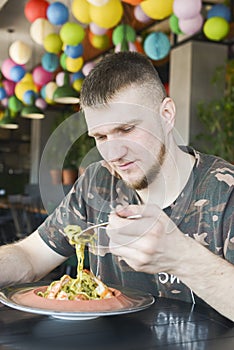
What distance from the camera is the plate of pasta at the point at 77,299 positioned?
1.14m

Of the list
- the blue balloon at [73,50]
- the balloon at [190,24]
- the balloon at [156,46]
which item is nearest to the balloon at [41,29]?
the blue balloon at [73,50]

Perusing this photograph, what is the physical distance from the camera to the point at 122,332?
113 cm

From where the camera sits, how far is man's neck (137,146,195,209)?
1.47 meters

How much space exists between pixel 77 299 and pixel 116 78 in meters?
0.60

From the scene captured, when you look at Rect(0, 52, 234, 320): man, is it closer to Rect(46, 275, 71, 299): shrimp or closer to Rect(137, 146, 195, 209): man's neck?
Rect(137, 146, 195, 209): man's neck

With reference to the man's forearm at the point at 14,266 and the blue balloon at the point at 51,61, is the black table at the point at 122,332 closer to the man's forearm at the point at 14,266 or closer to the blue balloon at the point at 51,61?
the man's forearm at the point at 14,266

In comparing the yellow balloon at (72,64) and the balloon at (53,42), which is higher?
the balloon at (53,42)

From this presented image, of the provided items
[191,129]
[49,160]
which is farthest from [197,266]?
[191,129]

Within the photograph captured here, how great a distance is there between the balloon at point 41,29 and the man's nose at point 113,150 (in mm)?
3753

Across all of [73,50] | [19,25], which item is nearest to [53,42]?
[73,50]

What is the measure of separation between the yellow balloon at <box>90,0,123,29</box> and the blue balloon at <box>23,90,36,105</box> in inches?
102

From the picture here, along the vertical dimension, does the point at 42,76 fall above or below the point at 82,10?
below

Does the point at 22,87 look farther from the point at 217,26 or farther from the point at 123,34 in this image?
the point at 217,26

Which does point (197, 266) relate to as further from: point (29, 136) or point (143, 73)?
point (29, 136)
